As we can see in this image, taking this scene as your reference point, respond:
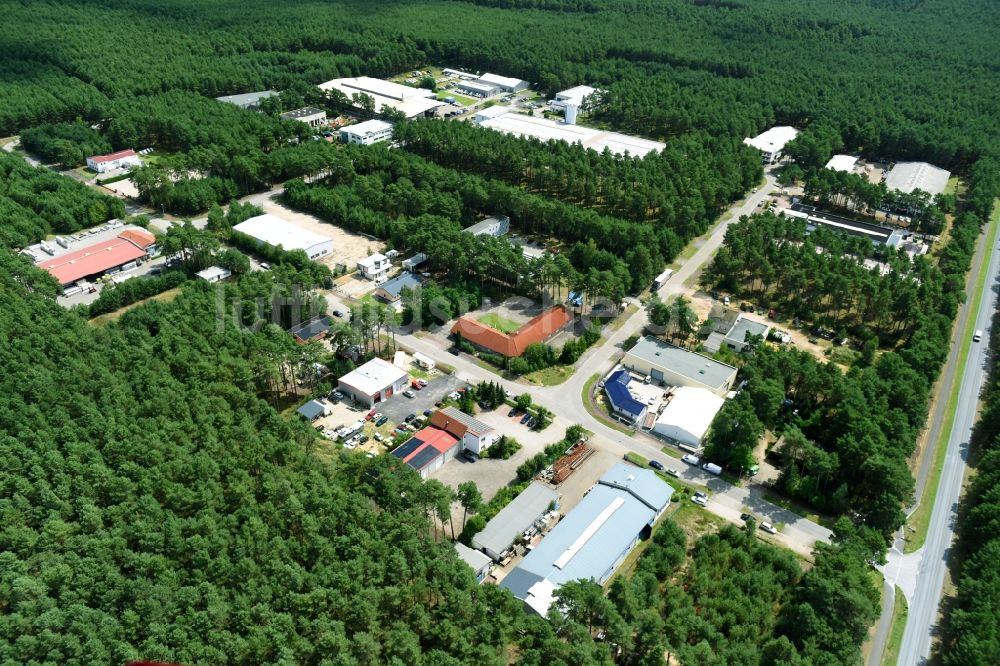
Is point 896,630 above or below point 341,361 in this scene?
above

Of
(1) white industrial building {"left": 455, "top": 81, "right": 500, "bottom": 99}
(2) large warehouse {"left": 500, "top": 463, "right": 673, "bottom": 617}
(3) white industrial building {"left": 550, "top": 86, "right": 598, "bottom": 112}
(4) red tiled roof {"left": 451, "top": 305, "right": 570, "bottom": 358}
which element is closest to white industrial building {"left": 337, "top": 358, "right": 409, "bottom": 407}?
(4) red tiled roof {"left": 451, "top": 305, "right": 570, "bottom": 358}

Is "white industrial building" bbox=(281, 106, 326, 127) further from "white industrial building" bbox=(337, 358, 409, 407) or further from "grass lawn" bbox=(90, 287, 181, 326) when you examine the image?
"white industrial building" bbox=(337, 358, 409, 407)

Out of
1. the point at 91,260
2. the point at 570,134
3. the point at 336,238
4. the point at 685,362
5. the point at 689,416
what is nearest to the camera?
the point at 689,416

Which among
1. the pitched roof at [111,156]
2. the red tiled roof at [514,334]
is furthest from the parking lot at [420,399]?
the pitched roof at [111,156]

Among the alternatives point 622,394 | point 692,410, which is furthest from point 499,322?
point 692,410

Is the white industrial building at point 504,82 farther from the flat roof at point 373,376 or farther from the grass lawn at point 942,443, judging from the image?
the flat roof at point 373,376

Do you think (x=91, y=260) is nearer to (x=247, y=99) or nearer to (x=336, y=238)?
(x=336, y=238)

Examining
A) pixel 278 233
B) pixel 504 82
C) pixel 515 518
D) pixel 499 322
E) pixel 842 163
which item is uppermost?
pixel 842 163
